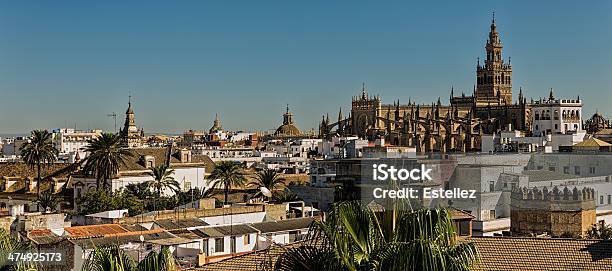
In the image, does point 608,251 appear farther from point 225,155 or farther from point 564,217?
point 225,155

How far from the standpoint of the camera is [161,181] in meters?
46.8

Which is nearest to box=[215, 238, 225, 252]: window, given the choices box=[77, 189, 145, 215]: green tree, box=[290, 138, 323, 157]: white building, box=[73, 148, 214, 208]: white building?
box=[77, 189, 145, 215]: green tree

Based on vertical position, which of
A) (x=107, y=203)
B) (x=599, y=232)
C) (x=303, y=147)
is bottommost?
(x=599, y=232)

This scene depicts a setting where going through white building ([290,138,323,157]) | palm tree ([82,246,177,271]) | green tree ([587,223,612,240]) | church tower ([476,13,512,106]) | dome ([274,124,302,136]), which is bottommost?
green tree ([587,223,612,240])

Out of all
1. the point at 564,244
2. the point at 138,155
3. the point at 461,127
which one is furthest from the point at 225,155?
the point at 564,244

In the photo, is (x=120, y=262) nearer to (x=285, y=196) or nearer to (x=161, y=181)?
(x=285, y=196)

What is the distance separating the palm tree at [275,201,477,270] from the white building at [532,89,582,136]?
297ft

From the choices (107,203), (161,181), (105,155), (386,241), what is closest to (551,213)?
(386,241)

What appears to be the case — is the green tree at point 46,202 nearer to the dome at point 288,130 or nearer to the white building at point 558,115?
the white building at point 558,115

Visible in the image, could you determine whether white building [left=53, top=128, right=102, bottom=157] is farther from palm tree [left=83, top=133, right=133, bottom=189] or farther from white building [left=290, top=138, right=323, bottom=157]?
palm tree [left=83, top=133, right=133, bottom=189]

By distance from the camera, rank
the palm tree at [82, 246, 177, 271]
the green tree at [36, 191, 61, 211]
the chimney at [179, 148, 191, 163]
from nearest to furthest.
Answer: the palm tree at [82, 246, 177, 271] → the green tree at [36, 191, 61, 211] → the chimney at [179, 148, 191, 163]

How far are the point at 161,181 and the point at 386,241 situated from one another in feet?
126

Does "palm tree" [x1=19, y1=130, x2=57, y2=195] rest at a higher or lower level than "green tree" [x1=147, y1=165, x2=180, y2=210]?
higher

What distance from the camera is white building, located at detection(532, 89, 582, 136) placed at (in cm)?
9814
